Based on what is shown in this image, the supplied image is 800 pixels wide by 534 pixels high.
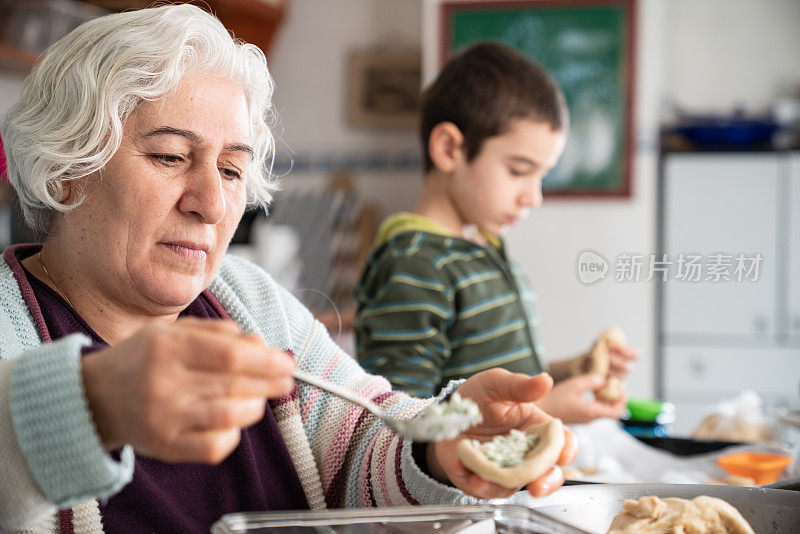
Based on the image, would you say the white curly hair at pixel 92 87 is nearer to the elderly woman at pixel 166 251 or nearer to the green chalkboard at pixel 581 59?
the elderly woman at pixel 166 251

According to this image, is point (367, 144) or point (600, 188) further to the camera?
point (367, 144)

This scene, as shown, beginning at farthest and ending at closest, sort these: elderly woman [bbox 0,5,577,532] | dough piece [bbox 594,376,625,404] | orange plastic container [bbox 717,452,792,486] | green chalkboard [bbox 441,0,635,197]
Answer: green chalkboard [bbox 441,0,635,197]
dough piece [bbox 594,376,625,404]
orange plastic container [bbox 717,452,792,486]
elderly woman [bbox 0,5,577,532]

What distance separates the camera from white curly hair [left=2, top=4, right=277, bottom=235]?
34.0 inches

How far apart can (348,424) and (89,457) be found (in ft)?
1.71

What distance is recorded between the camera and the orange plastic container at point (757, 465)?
1.18 meters

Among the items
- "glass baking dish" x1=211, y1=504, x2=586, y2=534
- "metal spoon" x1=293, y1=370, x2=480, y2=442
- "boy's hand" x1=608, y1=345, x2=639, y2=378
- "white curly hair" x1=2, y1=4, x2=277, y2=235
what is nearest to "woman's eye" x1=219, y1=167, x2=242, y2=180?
"white curly hair" x1=2, y1=4, x2=277, y2=235

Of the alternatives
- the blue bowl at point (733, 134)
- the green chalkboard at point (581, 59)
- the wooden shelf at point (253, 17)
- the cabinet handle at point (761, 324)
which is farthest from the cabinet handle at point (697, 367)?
the wooden shelf at point (253, 17)

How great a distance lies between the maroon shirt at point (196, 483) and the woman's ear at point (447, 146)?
664 millimetres

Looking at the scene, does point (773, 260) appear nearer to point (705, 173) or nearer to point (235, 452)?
point (705, 173)

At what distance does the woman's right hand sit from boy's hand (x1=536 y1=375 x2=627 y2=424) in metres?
0.75

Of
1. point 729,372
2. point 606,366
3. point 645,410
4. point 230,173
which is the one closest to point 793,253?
point 729,372

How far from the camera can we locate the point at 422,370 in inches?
53.0

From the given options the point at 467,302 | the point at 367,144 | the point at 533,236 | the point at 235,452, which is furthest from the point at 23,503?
the point at 367,144

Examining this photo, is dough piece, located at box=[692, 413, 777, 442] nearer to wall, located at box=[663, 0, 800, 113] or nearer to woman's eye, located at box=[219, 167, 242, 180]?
woman's eye, located at box=[219, 167, 242, 180]
